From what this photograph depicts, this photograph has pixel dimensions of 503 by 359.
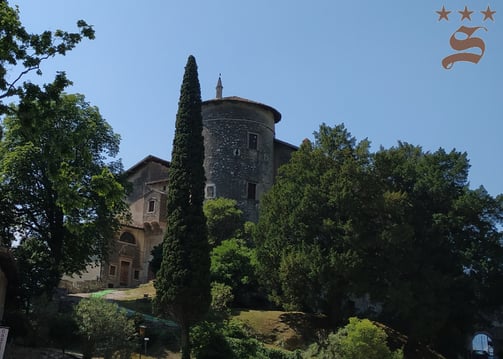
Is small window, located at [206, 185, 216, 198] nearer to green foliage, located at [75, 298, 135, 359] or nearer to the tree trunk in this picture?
the tree trunk

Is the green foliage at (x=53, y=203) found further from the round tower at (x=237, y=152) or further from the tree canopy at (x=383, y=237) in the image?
the round tower at (x=237, y=152)

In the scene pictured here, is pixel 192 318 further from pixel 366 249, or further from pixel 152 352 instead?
pixel 366 249

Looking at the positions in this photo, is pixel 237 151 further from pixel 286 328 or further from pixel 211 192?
pixel 286 328

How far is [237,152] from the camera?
5019 cm

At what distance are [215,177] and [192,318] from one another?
24045mm

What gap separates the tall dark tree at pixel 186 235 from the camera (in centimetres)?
2662

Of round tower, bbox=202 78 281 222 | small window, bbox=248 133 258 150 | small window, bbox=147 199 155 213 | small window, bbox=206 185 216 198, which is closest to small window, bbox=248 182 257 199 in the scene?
round tower, bbox=202 78 281 222

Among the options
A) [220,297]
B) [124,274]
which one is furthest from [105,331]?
[124,274]

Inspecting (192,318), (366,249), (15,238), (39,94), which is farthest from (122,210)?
(39,94)

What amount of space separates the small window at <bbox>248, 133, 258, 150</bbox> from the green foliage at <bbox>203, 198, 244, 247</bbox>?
685cm

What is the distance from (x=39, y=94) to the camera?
13320 millimetres

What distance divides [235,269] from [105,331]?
1424 cm

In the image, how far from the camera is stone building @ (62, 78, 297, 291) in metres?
49.6

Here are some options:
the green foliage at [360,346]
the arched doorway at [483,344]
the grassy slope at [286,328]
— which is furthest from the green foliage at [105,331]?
the arched doorway at [483,344]
